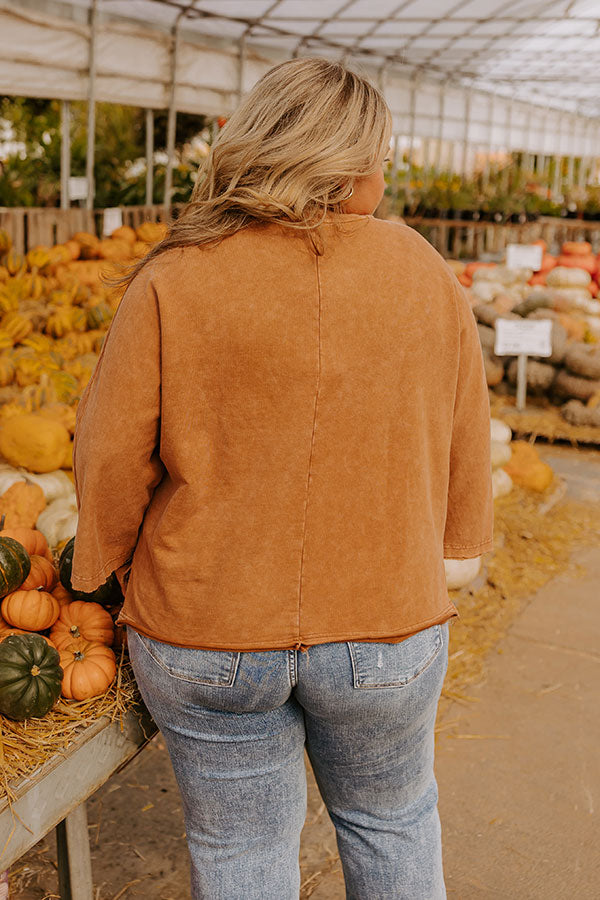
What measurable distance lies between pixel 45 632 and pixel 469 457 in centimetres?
120

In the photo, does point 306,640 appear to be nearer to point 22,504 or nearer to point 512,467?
point 22,504

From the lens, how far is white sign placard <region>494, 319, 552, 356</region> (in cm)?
626

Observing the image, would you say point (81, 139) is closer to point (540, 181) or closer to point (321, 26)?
point (321, 26)

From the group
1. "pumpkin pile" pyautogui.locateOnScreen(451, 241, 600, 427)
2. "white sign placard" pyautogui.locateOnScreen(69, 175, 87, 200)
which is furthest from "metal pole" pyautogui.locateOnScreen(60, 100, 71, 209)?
"pumpkin pile" pyautogui.locateOnScreen(451, 241, 600, 427)

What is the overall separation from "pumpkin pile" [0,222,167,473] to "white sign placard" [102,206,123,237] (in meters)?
A: 0.08

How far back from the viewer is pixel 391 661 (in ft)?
4.84

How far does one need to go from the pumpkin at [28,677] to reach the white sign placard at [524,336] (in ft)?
16.1

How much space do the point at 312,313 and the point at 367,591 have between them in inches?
18.3

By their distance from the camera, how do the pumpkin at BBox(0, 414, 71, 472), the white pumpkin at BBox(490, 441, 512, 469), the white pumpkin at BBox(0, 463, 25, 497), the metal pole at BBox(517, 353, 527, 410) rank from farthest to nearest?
the metal pole at BBox(517, 353, 527, 410)
the white pumpkin at BBox(490, 441, 512, 469)
the pumpkin at BBox(0, 414, 71, 472)
the white pumpkin at BBox(0, 463, 25, 497)

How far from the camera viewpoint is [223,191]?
1398 mm

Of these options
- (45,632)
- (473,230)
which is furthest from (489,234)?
(45,632)

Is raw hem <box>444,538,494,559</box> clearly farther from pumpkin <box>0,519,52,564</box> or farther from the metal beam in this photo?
the metal beam

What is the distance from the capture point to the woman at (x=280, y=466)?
1.34 metres

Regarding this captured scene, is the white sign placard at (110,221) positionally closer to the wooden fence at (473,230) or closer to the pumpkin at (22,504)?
the wooden fence at (473,230)
